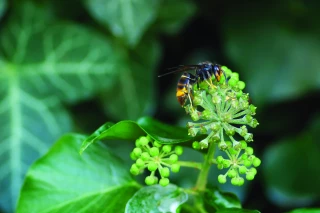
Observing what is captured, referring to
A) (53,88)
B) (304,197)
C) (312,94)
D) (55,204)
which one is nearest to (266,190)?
(304,197)

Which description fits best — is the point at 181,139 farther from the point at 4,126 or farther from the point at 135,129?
the point at 4,126

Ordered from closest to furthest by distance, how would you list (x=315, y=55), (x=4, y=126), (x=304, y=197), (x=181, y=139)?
(x=181, y=139) < (x=4, y=126) < (x=304, y=197) < (x=315, y=55)

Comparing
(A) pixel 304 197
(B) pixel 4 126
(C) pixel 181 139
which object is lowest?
(A) pixel 304 197

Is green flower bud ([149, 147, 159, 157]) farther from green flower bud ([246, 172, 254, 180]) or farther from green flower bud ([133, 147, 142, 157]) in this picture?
green flower bud ([246, 172, 254, 180])

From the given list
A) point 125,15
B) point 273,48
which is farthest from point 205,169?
point 273,48

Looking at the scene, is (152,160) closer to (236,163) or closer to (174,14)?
(236,163)
